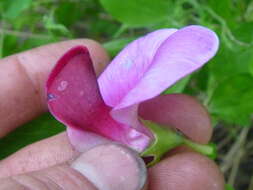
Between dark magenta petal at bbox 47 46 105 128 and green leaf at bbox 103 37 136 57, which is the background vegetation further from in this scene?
dark magenta petal at bbox 47 46 105 128

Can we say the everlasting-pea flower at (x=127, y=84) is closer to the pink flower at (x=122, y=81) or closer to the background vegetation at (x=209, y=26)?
A: the pink flower at (x=122, y=81)

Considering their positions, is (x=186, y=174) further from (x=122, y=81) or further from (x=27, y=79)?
(x=27, y=79)

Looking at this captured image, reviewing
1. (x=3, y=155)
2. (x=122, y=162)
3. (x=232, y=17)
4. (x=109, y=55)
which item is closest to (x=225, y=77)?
(x=232, y=17)

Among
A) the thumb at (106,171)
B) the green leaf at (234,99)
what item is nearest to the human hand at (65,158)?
the thumb at (106,171)

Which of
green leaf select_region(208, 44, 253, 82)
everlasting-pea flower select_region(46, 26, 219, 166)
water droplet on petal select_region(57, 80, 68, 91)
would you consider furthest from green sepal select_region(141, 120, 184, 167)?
green leaf select_region(208, 44, 253, 82)

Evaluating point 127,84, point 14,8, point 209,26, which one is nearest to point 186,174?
point 127,84

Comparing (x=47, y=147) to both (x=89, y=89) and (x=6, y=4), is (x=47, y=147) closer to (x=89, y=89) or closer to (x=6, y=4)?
(x=89, y=89)
